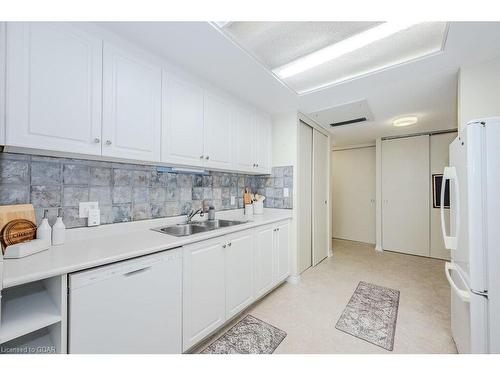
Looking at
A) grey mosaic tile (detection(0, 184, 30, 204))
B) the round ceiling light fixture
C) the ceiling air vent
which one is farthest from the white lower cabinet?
the round ceiling light fixture

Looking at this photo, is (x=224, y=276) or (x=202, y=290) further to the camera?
(x=224, y=276)

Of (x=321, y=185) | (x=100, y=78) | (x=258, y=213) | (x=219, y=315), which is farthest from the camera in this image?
(x=321, y=185)

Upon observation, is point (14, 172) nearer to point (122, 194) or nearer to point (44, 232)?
point (44, 232)

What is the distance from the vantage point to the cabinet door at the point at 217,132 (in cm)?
192

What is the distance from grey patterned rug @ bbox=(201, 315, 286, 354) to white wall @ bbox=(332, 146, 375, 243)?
3536mm

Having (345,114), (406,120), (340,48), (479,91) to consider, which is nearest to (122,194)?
(340,48)

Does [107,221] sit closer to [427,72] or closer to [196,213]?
[196,213]

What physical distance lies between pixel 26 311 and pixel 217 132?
1701mm

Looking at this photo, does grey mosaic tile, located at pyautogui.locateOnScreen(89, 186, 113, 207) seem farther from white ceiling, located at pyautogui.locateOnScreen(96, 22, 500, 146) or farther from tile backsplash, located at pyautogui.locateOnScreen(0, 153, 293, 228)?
white ceiling, located at pyautogui.locateOnScreen(96, 22, 500, 146)

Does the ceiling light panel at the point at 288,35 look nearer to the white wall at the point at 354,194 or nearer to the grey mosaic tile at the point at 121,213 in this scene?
the grey mosaic tile at the point at 121,213

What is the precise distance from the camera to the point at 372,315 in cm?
193
